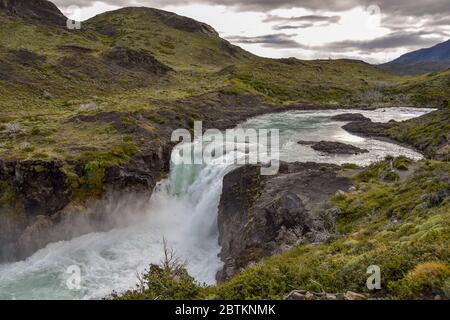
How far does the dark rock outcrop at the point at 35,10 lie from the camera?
12444 cm

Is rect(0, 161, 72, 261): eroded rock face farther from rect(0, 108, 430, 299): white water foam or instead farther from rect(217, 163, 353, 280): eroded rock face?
rect(217, 163, 353, 280): eroded rock face

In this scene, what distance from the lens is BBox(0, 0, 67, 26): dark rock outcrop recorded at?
408 feet

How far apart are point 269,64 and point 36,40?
82.1 meters

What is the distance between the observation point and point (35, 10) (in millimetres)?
135125

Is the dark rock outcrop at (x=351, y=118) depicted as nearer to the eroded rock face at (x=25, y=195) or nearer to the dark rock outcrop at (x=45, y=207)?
the dark rock outcrop at (x=45, y=207)

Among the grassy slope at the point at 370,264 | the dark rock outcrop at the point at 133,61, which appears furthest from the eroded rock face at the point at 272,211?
the dark rock outcrop at the point at 133,61

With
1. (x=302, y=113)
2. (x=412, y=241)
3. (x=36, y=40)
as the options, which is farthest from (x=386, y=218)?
(x=36, y=40)

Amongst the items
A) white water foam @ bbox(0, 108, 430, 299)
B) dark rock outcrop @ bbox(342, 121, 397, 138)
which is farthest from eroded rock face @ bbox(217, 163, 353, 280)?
dark rock outcrop @ bbox(342, 121, 397, 138)

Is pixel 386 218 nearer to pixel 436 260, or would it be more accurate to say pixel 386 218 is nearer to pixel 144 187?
pixel 436 260

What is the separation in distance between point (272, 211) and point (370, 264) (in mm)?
15306

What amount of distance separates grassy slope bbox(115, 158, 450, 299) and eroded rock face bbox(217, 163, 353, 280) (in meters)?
2.88

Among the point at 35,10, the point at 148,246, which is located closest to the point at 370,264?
the point at 148,246

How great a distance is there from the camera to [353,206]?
27016 mm

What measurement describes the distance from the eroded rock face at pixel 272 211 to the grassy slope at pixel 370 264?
288cm
